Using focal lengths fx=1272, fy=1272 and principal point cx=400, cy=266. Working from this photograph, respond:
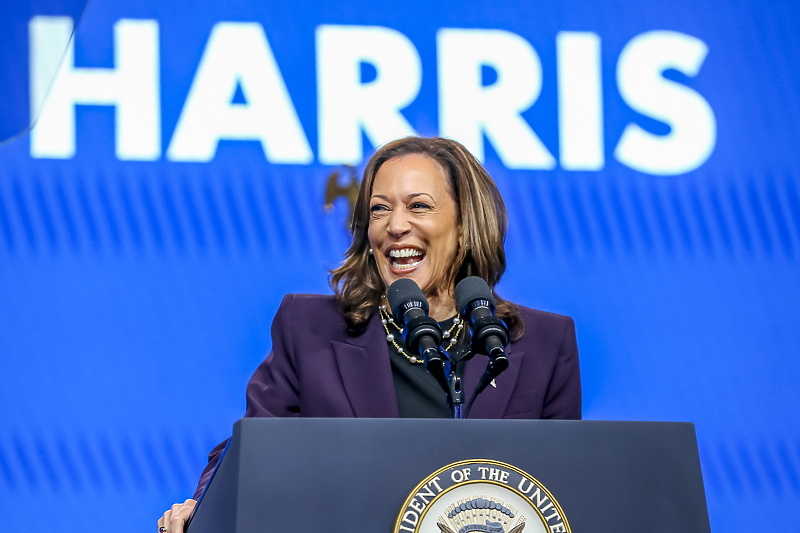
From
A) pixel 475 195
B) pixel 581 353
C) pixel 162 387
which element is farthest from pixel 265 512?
pixel 581 353

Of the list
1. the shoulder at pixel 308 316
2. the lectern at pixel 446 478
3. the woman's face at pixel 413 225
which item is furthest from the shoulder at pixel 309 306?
the lectern at pixel 446 478

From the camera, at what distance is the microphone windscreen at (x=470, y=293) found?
188cm

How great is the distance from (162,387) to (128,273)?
0.31m

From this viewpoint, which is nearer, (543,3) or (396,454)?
(396,454)

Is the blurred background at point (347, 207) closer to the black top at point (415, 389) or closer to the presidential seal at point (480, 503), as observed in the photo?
the black top at point (415, 389)

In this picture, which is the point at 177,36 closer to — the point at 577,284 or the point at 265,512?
the point at 577,284

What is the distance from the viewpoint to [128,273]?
10.8ft

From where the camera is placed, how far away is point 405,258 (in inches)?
96.5

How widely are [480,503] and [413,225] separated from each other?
927 mm

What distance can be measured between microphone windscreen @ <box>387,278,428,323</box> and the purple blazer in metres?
0.41

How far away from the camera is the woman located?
2.32m

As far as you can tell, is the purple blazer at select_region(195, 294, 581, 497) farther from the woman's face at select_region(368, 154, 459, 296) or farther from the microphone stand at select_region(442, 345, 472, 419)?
the microphone stand at select_region(442, 345, 472, 419)

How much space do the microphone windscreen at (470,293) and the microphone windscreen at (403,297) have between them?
54 mm

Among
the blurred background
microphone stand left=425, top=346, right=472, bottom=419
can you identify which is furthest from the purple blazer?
the blurred background
